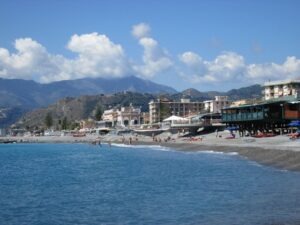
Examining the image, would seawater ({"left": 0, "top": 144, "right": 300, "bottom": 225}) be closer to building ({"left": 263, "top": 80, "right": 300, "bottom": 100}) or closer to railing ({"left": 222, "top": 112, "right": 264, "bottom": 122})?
railing ({"left": 222, "top": 112, "right": 264, "bottom": 122})

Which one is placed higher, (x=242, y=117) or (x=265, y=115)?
(x=242, y=117)

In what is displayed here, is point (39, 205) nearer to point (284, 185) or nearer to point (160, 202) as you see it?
point (160, 202)

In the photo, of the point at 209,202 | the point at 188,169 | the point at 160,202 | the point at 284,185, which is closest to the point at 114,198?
the point at 160,202

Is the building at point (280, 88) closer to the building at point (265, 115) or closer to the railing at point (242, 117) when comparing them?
the railing at point (242, 117)

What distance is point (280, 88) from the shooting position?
15362 centimetres

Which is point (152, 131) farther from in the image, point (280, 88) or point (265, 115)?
point (265, 115)

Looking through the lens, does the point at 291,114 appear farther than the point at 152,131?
No

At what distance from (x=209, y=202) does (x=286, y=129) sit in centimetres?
6173

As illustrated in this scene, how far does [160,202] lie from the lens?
2761 centimetres

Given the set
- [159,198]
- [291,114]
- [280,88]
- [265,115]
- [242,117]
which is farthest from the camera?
[280,88]

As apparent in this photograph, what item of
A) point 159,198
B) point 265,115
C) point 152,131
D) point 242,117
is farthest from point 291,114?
point 152,131

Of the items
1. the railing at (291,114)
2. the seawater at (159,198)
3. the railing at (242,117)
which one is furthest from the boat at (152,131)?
the seawater at (159,198)

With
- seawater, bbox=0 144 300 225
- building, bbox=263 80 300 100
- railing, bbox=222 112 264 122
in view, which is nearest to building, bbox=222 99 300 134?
railing, bbox=222 112 264 122

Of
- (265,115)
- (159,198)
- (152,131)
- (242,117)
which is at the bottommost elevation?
(159,198)
